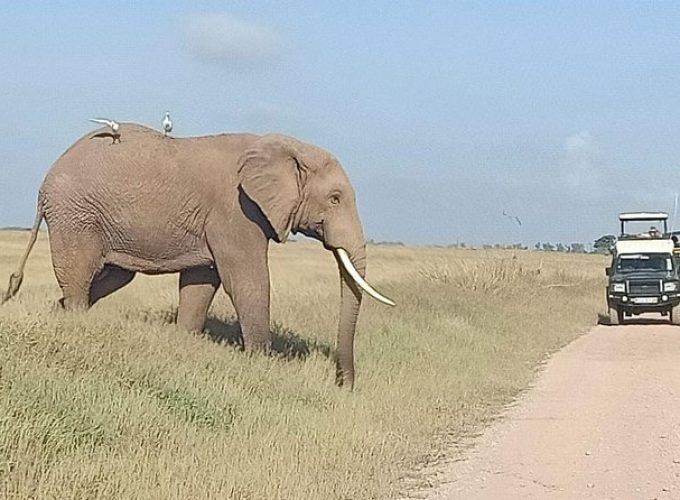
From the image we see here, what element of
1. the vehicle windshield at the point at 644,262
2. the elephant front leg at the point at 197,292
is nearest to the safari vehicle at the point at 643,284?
the vehicle windshield at the point at 644,262

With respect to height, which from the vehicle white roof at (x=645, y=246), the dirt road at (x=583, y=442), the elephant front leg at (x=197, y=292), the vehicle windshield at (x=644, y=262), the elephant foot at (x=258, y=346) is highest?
the vehicle white roof at (x=645, y=246)

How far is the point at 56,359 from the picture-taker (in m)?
10.3

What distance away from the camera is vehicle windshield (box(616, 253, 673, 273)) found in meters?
31.1

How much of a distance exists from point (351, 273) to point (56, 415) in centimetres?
502

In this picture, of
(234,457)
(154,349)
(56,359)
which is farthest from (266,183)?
(234,457)

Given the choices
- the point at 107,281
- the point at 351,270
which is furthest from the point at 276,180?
the point at 107,281

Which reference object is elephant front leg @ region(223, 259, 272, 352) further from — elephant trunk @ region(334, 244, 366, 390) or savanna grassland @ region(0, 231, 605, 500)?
elephant trunk @ region(334, 244, 366, 390)

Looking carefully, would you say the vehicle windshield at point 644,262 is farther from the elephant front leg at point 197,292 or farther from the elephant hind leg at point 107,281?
the elephant hind leg at point 107,281

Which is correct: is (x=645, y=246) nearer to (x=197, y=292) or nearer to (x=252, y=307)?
(x=197, y=292)

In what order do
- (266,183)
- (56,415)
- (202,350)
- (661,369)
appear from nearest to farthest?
(56,415) < (202,350) < (266,183) < (661,369)

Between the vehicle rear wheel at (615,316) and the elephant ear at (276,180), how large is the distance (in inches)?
704

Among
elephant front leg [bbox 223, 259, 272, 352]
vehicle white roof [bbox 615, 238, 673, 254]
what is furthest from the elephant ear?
vehicle white roof [bbox 615, 238, 673, 254]

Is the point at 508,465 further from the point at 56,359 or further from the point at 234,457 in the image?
the point at 56,359

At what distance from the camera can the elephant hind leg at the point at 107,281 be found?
1488cm
